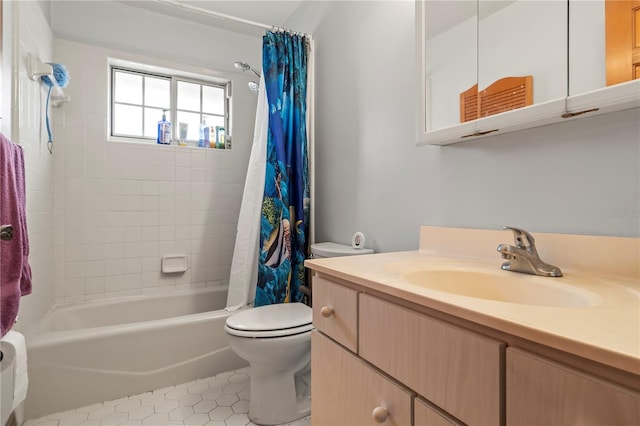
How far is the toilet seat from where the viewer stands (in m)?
1.40

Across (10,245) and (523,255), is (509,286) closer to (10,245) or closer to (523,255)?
(523,255)

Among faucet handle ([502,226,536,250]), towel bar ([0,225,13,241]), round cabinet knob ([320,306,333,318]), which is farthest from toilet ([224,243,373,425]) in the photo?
faucet handle ([502,226,536,250])

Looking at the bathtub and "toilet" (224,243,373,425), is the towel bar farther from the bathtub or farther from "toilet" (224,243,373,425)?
"toilet" (224,243,373,425)

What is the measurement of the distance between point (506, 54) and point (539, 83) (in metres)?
0.16

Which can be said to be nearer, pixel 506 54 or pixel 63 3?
pixel 506 54

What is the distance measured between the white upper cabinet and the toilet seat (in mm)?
958

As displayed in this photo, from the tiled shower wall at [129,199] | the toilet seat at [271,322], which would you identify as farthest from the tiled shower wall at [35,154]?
the toilet seat at [271,322]

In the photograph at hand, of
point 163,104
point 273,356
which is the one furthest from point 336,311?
point 163,104

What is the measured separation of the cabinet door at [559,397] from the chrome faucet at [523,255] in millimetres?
441

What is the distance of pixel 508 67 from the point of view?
3.28 ft

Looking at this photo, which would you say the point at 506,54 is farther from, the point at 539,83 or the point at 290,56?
the point at 290,56

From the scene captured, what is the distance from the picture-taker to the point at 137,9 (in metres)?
2.27

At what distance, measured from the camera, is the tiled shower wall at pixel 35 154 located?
143cm

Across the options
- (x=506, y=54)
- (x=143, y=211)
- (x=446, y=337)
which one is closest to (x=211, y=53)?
(x=143, y=211)
